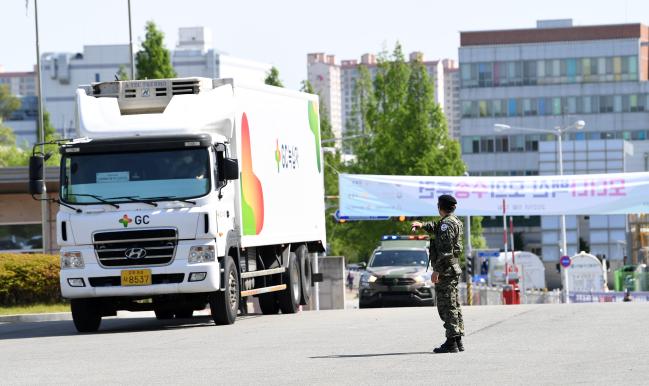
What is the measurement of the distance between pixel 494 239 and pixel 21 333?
330 ft

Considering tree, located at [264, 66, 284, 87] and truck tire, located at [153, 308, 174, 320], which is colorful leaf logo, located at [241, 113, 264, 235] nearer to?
truck tire, located at [153, 308, 174, 320]

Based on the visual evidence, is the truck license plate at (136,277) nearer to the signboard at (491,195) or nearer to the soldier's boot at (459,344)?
the soldier's boot at (459,344)

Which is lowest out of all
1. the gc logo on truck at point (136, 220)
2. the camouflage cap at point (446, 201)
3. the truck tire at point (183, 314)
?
the truck tire at point (183, 314)

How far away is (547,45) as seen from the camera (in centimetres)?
12225

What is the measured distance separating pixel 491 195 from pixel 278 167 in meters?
17.7

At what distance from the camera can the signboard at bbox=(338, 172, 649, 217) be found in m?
40.7

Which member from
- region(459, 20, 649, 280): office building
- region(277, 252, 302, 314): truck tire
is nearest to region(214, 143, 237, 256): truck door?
region(277, 252, 302, 314): truck tire

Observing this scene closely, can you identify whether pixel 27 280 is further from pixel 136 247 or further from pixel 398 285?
pixel 136 247

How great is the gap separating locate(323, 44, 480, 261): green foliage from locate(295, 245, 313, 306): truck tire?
38.0 m

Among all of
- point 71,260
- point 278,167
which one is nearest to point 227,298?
point 71,260

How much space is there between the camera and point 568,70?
122438mm

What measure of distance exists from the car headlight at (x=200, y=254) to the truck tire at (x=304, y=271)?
563 centimetres

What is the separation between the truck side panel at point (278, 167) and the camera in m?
22.3

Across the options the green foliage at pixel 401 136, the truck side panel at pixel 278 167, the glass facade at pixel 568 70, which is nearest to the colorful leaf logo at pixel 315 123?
the truck side panel at pixel 278 167
